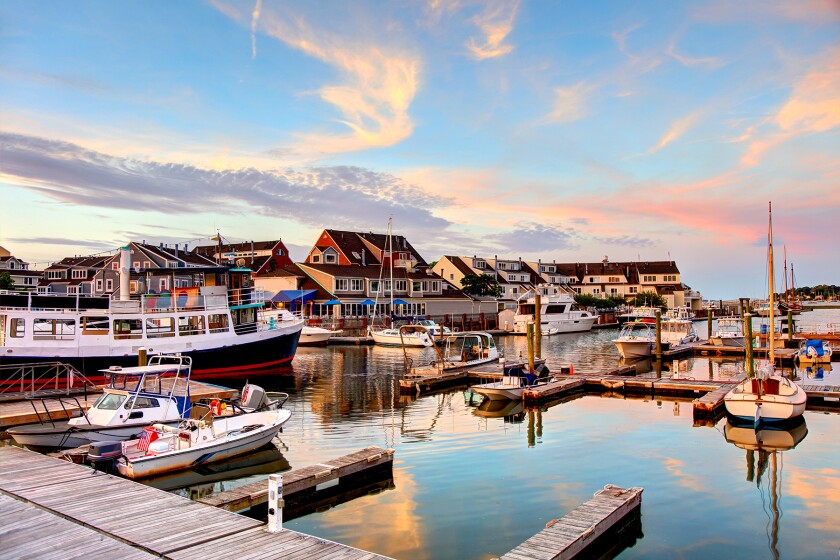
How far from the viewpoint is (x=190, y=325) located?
39.9 m

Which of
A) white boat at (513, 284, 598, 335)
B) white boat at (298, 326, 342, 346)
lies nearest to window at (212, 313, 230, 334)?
white boat at (298, 326, 342, 346)

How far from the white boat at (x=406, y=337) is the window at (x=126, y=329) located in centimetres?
2314

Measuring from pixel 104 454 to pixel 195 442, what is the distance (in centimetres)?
253

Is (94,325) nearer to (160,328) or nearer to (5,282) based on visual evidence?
(160,328)

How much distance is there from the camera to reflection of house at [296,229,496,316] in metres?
74.4

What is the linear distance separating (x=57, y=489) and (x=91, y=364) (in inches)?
958

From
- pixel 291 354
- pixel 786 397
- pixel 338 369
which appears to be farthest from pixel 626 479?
pixel 291 354

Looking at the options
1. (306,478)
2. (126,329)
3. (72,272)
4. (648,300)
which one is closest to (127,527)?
(306,478)

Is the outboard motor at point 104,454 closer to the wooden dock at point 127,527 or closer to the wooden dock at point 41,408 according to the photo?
the wooden dock at point 41,408

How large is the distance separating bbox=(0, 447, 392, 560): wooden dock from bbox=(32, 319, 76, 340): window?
2357 cm

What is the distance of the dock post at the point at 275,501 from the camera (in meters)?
10.6

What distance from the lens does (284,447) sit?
841 inches

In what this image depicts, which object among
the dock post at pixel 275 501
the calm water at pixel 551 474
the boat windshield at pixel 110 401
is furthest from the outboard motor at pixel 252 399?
the dock post at pixel 275 501

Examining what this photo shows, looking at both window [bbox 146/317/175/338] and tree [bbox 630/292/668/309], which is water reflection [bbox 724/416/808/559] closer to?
window [bbox 146/317/175/338]
